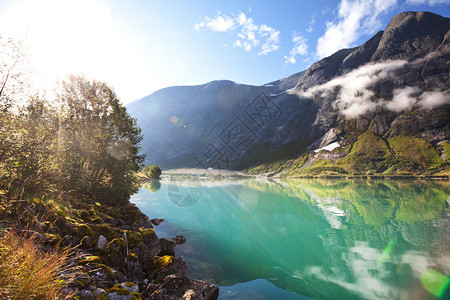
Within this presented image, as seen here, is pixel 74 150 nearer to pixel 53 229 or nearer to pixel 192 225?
pixel 53 229

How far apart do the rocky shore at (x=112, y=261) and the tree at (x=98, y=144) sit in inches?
330

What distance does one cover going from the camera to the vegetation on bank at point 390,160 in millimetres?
145750

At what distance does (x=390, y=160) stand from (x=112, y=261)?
683 feet

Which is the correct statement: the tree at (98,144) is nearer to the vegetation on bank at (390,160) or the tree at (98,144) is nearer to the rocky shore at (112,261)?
the rocky shore at (112,261)

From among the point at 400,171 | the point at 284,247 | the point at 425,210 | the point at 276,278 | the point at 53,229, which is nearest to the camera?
the point at 53,229

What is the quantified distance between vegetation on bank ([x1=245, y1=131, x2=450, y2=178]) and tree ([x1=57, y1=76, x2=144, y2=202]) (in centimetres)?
17090

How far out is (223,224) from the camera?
1340 inches

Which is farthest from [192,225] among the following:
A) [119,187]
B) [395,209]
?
[395,209]

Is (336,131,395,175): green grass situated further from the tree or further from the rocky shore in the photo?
the rocky shore

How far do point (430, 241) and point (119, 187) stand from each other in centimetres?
3880

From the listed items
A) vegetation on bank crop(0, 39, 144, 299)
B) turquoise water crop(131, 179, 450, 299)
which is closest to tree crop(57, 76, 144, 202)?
vegetation on bank crop(0, 39, 144, 299)

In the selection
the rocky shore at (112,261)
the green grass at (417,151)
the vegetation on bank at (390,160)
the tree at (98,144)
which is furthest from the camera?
the green grass at (417,151)

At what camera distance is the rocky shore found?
27.3ft

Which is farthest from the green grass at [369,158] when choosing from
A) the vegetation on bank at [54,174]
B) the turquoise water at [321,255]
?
the vegetation on bank at [54,174]
